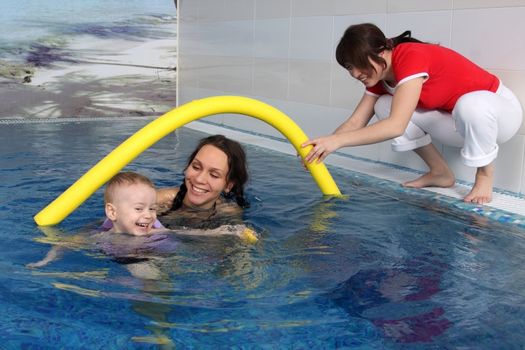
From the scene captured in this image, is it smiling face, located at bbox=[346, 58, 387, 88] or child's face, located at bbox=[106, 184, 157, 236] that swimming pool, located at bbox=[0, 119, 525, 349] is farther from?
smiling face, located at bbox=[346, 58, 387, 88]

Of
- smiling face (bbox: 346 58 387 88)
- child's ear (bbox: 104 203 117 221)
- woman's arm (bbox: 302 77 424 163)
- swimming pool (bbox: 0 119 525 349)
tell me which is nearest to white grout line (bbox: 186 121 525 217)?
swimming pool (bbox: 0 119 525 349)

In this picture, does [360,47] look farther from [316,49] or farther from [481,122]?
[316,49]

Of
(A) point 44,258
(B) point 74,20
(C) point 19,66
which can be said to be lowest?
(A) point 44,258

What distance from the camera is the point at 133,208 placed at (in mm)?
3076

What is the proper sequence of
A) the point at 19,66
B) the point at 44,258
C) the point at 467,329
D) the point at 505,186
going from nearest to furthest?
the point at 467,329, the point at 44,258, the point at 505,186, the point at 19,66

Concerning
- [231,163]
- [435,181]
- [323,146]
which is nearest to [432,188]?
[435,181]

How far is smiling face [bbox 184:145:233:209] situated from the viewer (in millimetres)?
3545

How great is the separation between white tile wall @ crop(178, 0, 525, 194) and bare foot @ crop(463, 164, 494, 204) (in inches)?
12.4

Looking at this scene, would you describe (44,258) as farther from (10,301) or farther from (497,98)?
(497,98)

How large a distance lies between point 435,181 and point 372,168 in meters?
0.79

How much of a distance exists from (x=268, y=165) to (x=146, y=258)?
2.56 m

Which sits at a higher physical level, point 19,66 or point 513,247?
point 19,66

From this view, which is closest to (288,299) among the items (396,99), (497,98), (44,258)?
(44,258)

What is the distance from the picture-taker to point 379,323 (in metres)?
2.23
